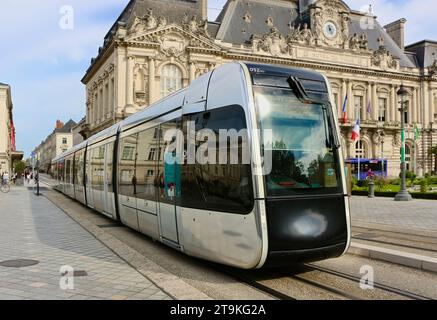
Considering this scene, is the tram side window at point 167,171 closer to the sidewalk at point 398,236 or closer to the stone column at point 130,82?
the sidewalk at point 398,236

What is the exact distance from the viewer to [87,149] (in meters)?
17.0

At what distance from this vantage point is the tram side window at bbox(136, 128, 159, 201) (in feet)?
28.4

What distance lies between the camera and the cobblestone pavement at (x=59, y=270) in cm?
546

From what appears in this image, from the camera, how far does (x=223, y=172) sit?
6258mm

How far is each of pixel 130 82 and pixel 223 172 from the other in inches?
1582

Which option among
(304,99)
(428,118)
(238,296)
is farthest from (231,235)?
(428,118)

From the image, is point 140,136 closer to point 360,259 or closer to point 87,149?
point 360,259

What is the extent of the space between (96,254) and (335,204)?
14.3 feet

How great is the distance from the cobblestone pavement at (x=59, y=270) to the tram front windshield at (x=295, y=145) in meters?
2.17

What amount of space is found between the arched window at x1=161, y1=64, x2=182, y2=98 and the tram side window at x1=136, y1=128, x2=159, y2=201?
120 feet

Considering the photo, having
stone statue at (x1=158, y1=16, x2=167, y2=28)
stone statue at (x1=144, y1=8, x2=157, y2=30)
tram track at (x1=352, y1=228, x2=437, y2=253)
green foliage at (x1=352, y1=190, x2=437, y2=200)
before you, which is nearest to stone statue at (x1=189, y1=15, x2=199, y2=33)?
stone statue at (x1=158, y1=16, x2=167, y2=28)

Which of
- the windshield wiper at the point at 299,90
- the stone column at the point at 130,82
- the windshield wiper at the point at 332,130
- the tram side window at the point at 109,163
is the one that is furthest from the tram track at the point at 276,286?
the stone column at the point at 130,82

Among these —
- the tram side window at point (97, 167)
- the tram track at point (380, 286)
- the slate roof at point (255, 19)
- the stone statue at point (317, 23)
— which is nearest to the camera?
the tram track at point (380, 286)

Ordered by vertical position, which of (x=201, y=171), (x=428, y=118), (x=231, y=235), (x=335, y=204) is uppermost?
(x=428, y=118)
